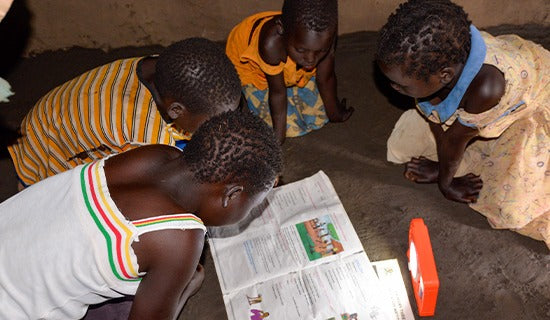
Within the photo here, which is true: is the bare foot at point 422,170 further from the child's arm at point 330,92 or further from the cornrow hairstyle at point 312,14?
the cornrow hairstyle at point 312,14

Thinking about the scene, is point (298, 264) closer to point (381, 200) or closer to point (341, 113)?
point (381, 200)

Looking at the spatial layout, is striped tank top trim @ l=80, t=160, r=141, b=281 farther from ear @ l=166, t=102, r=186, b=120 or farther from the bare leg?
the bare leg

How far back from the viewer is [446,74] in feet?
4.40

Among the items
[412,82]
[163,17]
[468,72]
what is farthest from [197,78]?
[163,17]

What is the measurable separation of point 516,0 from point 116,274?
209 centimetres

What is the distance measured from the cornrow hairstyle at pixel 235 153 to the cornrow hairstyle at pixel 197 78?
28 cm

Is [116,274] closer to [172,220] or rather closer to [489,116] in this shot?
[172,220]

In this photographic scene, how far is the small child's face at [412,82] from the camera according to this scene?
4.45ft

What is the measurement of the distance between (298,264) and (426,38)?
0.80 meters

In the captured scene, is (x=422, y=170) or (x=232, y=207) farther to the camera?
(x=422, y=170)

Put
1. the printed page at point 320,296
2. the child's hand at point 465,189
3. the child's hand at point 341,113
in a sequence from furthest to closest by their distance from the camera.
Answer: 1. the child's hand at point 341,113
2. the child's hand at point 465,189
3. the printed page at point 320,296

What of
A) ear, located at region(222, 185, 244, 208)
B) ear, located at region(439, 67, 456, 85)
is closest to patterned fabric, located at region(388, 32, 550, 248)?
ear, located at region(439, 67, 456, 85)

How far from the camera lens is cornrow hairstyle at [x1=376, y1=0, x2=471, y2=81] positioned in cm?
127

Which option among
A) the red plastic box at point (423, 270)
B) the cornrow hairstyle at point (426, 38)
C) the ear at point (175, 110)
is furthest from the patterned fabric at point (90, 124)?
the red plastic box at point (423, 270)
